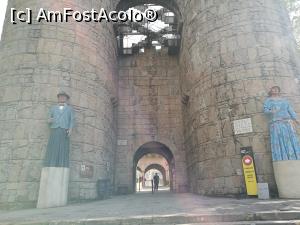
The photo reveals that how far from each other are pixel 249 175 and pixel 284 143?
5.32ft

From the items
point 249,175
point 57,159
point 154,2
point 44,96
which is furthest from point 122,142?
point 154,2

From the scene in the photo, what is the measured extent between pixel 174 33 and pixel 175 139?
7.24 metres

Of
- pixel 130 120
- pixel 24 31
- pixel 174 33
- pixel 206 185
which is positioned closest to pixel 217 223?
pixel 206 185

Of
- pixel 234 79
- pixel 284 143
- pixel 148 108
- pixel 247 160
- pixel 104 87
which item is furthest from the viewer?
pixel 148 108

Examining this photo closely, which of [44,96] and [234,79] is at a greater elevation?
[234,79]

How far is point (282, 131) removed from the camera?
25.8 ft

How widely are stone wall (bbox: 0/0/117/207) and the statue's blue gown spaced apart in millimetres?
6992

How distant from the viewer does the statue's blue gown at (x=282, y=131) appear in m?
7.70

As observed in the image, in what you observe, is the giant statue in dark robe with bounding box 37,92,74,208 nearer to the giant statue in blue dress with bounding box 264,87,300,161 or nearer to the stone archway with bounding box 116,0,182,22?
the giant statue in blue dress with bounding box 264,87,300,161

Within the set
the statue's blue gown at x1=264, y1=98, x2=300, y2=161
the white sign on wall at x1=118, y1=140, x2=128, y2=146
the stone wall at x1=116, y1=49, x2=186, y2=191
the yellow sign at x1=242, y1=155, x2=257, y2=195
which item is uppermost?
the stone wall at x1=116, y1=49, x2=186, y2=191

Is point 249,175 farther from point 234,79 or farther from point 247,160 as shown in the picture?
point 234,79

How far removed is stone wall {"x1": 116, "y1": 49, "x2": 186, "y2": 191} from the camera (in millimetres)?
13945

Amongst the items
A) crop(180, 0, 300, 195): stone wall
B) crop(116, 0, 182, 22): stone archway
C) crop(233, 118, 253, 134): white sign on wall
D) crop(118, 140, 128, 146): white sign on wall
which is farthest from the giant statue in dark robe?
crop(116, 0, 182, 22): stone archway

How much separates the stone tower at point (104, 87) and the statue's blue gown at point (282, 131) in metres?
0.50
